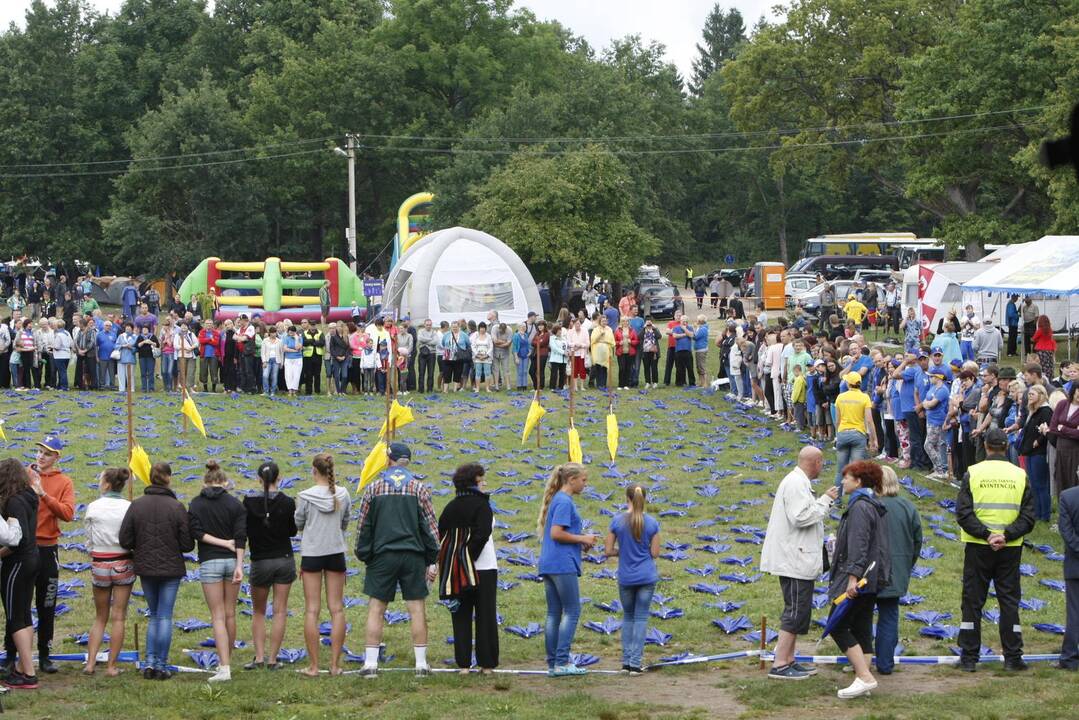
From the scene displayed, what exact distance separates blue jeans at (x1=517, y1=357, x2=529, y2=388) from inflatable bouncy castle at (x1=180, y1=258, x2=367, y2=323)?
57.8ft

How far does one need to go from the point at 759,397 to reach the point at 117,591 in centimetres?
1895

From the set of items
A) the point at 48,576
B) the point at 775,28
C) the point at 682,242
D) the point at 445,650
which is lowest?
the point at 445,650

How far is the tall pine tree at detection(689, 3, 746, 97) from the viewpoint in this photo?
120688mm

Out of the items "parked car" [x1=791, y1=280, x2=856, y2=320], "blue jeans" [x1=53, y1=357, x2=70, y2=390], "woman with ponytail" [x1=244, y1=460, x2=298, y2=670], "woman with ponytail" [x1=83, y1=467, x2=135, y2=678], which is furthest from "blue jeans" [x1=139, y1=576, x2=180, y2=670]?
"parked car" [x1=791, y1=280, x2=856, y2=320]

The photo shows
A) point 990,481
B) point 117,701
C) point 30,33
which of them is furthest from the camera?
point 30,33

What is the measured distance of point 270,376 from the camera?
30062mm

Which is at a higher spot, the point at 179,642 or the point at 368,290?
the point at 368,290

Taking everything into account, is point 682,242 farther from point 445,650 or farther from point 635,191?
point 445,650

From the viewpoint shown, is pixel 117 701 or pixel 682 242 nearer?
pixel 117 701

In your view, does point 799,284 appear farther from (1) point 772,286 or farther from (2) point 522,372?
(2) point 522,372

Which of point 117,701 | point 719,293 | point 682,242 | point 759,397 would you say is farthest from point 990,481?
point 682,242

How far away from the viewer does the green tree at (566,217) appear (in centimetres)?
5109

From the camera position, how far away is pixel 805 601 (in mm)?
10625

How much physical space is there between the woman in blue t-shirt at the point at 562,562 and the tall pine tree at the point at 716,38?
112625 millimetres
